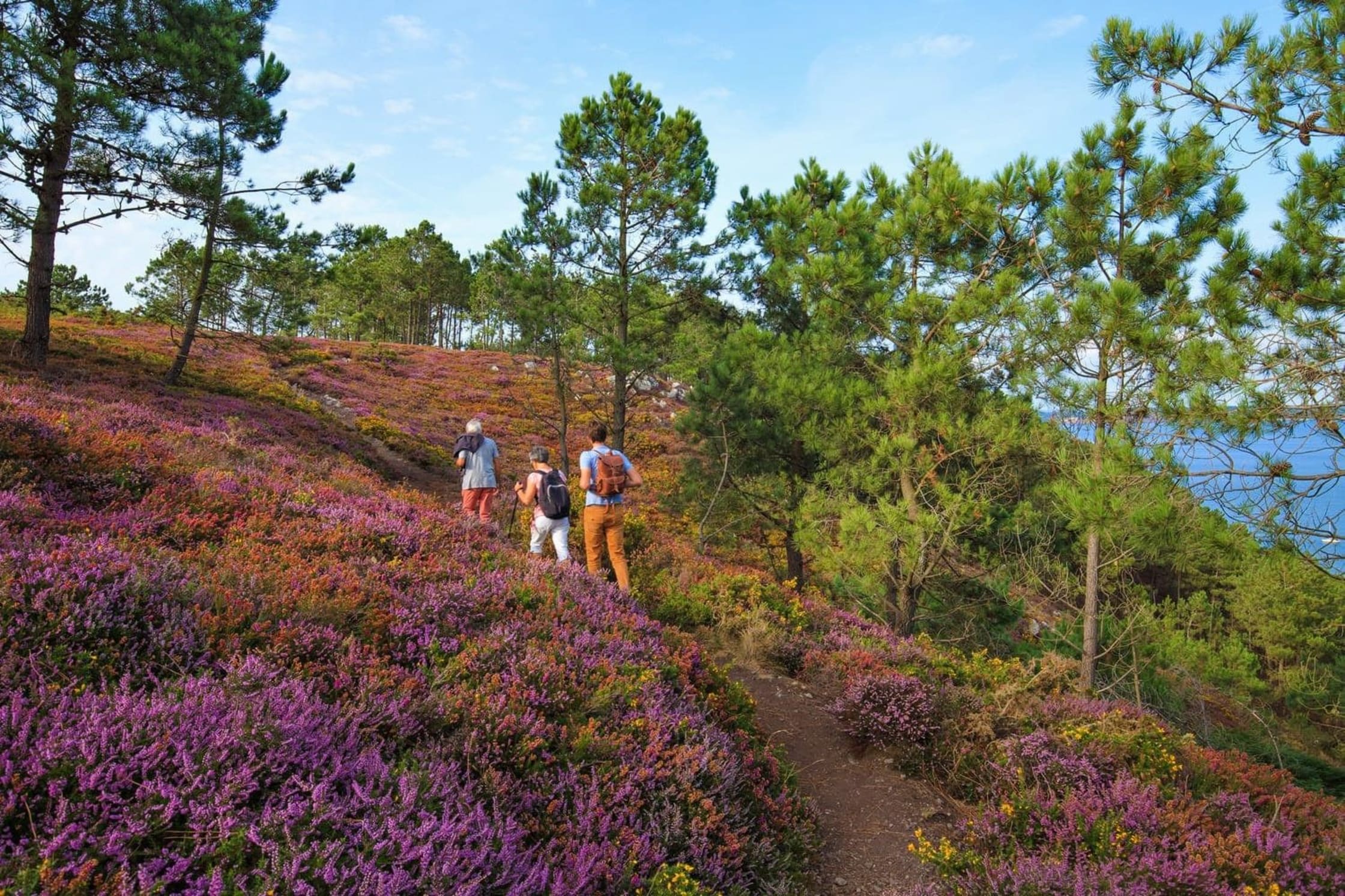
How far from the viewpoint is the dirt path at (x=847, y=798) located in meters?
4.30

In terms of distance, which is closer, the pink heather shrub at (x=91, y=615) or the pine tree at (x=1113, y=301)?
the pink heather shrub at (x=91, y=615)

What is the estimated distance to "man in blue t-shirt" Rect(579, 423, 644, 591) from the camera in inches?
304

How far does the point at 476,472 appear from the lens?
1041cm

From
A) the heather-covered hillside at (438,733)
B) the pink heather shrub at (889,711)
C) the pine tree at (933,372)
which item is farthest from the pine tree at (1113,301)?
the pink heather shrub at (889,711)

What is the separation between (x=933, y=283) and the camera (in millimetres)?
11766

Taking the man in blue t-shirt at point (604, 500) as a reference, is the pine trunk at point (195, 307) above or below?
above

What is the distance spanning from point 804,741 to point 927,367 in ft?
23.4

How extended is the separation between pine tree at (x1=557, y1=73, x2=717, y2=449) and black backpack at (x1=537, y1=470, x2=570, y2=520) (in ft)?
19.5

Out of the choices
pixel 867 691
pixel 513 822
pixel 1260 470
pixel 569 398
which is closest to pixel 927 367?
pixel 1260 470

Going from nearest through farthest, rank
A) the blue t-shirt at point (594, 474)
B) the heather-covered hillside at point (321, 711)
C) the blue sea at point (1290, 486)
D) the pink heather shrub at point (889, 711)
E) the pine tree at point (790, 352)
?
the heather-covered hillside at point (321, 711) → the blue sea at point (1290, 486) → the pink heather shrub at point (889, 711) → the blue t-shirt at point (594, 474) → the pine tree at point (790, 352)

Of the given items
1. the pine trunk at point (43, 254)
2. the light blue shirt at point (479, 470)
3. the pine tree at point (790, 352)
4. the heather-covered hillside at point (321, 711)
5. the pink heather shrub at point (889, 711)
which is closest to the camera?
the heather-covered hillside at point (321, 711)

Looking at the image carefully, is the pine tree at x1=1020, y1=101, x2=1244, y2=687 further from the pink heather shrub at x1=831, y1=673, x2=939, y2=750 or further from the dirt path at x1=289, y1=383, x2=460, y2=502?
the dirt path at x1=289, y1=383, x2=460, y2=502

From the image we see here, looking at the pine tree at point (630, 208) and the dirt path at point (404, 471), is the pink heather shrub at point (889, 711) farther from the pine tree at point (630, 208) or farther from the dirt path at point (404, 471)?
the dirt path at point (404, 471)

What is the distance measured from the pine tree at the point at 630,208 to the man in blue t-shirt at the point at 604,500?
6.27 metres
